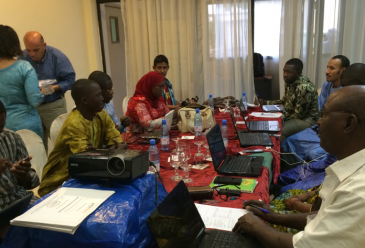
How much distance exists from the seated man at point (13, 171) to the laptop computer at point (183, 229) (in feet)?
2.94

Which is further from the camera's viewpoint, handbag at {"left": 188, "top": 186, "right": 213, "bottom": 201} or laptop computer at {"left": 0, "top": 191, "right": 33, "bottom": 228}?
handbag at {"left": 188, "top": 186, "right": 213, "bottom": 201}

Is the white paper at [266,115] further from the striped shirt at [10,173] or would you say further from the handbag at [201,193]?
the striped shirt at [10,173]

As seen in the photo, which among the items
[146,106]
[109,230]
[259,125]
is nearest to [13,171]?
[109,230]

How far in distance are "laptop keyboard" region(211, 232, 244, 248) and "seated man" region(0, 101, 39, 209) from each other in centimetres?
104

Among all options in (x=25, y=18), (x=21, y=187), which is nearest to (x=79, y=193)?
(x=21, y=187)

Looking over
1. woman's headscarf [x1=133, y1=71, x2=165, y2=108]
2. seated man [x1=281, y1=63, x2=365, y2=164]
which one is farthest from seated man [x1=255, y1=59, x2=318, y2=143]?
woman's headscarf [x1=133, y1=71, x2=165, y2=108]

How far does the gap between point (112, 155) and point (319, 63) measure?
4.13 m

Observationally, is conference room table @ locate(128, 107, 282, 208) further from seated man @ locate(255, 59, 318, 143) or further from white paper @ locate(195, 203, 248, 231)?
seated man @ locate(255, 59, 318, 143)

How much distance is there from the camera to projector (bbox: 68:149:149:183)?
1164mm

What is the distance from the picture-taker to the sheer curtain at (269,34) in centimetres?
457

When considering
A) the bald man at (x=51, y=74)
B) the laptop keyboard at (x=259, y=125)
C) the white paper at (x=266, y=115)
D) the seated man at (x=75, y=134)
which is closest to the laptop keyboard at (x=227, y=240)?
the seated man at (x=75, y=134)

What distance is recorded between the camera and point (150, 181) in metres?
1.27

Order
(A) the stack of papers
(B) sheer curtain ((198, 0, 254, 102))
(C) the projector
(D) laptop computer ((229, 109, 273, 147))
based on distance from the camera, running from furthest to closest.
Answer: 1. (B) sheer curtain ((198, 0, 254, 102))
2. (D) laptop computer ((229, 109, 273, 147))
3. (C) the projector
4. (A) the stack of papers

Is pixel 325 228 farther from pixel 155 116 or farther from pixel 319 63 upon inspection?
pixel 319 63
